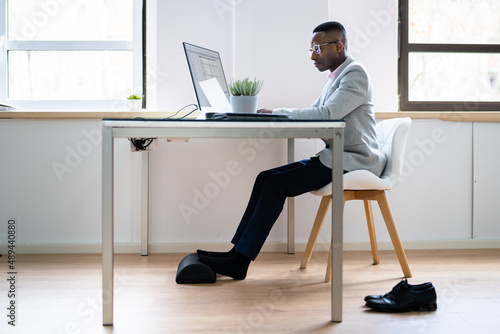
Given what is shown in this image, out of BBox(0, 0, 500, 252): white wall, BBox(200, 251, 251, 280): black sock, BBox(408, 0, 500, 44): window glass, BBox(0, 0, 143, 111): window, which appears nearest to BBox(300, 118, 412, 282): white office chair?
BBox(200, 251, 251, 280): black sock

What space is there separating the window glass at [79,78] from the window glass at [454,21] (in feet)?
6.01

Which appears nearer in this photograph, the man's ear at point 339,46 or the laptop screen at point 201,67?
the laptop screen at point 201,67

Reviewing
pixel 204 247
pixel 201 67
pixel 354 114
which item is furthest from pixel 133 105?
pixel 354 114

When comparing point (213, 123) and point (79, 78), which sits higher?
point (79, 78)

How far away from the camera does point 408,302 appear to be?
5.61 feet

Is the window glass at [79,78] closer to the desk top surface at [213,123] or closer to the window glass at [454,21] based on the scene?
the desk top surface at [213,123]

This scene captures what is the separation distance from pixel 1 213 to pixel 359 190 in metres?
2.03

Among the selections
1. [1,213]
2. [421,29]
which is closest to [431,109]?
[421,29]

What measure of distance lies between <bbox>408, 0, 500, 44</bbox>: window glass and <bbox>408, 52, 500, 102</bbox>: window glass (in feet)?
0.33

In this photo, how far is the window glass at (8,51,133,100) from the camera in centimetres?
301

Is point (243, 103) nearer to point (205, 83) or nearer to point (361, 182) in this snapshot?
point (205, 83)

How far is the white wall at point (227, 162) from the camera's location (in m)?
2.79

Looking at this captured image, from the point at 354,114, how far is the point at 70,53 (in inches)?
73.8

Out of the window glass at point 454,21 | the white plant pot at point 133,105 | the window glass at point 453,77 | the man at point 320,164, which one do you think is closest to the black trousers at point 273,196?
the man at point 320,164
